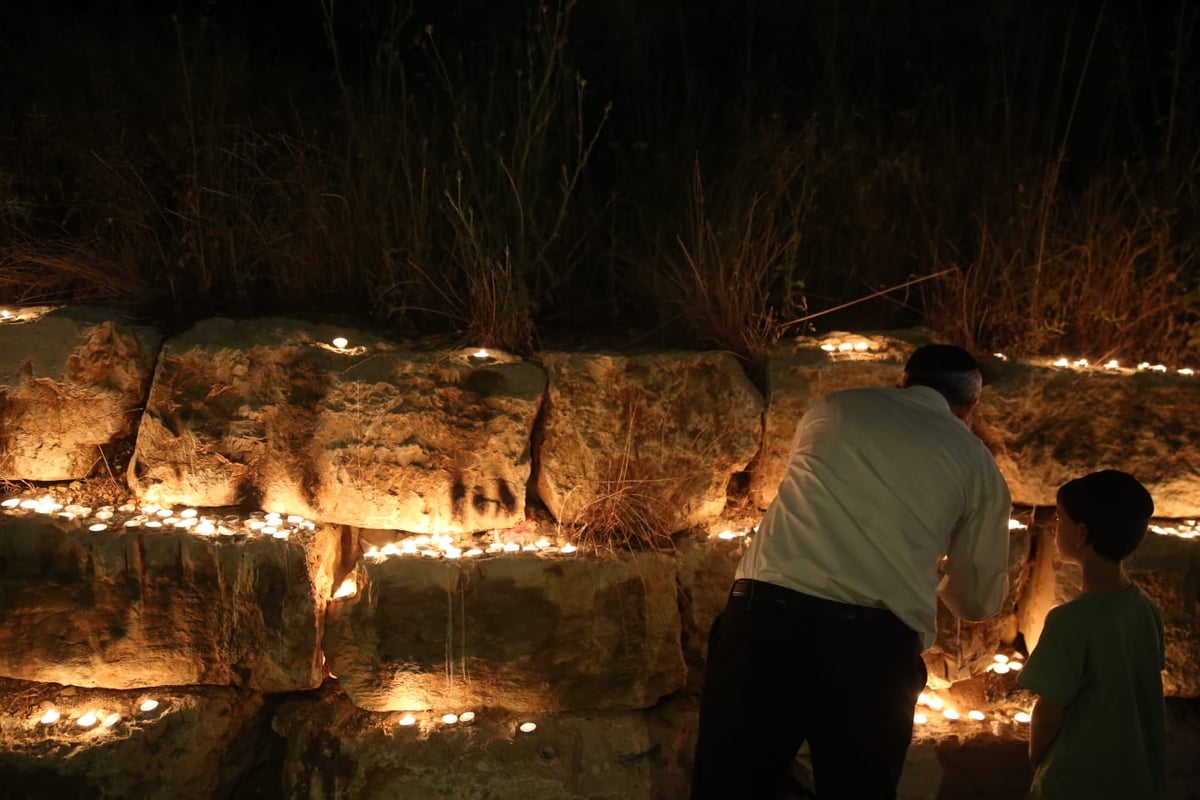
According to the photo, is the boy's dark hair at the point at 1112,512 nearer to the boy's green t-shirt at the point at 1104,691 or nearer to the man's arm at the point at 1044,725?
the boy's green t-shirt at the point at 1104,691

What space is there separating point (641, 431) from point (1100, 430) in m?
1.81

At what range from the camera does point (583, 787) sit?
303 centimetres

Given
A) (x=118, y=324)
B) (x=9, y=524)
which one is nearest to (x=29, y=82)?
(x=118, y=324)

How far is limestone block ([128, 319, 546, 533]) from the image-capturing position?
337 cm

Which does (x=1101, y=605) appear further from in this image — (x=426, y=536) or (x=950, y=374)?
(x=426, y=536)

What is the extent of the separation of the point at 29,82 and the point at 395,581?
3.46 meters

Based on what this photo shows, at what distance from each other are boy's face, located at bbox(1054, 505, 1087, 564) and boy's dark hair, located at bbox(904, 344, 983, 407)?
0.38 metres

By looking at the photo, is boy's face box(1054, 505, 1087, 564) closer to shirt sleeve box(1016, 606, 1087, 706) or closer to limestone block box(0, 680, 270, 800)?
shirt sleeve box(1016, 606, 1087, 706)

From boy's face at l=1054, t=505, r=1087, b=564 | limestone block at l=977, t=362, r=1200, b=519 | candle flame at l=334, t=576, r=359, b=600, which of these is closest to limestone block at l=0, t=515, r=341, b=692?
candle flame at l=334, t=576, r=359, b=600

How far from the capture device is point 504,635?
3.18m

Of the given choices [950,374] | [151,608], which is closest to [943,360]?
[950,374]

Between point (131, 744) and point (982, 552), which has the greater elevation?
point (982, 552)

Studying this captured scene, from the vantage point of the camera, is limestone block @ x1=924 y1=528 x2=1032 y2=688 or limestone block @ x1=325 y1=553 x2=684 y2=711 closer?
limestone block @ x1=325 y1=553 x2=684 y2=711

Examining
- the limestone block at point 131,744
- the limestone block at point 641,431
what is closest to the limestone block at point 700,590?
the limestone block at point 641,431
